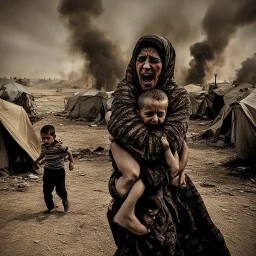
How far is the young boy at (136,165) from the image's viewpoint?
146 centimetres

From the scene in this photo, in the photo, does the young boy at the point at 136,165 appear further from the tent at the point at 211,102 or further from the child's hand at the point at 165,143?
the tent at the point at 211,102

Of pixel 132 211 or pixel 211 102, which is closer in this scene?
pixel 132 211

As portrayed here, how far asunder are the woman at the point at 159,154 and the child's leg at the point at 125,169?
42 millimetres

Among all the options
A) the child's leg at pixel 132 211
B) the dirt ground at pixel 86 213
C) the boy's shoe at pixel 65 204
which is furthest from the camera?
the boy's shoe at pixel 65 204

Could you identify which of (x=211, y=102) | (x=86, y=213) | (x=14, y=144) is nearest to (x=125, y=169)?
(x=86, y=213)

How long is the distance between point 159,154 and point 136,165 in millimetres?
154

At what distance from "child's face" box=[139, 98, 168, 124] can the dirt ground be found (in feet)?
8.19

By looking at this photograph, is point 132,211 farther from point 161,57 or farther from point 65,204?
point 65,204

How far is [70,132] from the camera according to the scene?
44.5 ft

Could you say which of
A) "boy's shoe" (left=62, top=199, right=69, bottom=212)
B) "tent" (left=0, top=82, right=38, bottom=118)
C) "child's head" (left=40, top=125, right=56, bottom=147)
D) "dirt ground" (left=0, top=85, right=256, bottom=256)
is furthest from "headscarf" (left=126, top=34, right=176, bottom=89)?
"tent" (left=0, top=82, right=38, bottom=118)

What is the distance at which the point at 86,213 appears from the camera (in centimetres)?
452

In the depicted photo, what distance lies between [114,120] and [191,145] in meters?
9.49

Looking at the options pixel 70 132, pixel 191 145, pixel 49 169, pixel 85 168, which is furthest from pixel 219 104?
pixel 49 169

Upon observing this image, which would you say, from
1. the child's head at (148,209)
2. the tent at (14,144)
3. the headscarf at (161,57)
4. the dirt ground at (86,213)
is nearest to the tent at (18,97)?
the tent at (14,144)
